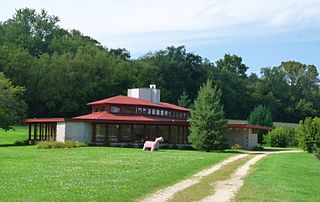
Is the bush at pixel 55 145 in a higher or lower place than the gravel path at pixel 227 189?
higher

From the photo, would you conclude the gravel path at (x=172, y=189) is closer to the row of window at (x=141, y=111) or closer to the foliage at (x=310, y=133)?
the foliage at (x=310, y=133)

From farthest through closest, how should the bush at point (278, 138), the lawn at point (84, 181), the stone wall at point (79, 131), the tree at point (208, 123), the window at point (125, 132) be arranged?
the bush at point (278, 138) → the window at point (125, 132) → the stone wall at point (79, 131) → the tree at point (208, 123) → the lawn at point (84, 181)

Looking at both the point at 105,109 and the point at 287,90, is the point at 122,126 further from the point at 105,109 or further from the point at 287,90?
the point at 287,90

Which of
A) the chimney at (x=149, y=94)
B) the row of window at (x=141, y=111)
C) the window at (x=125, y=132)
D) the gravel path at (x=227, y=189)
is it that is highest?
the chimney at (x=149, y=94)

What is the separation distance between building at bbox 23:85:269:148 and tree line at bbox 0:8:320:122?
1995cm

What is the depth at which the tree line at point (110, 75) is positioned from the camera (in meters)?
77.1

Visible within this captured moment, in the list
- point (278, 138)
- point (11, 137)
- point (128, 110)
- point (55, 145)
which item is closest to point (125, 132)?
point (128, 110)

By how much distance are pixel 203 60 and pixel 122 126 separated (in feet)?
215

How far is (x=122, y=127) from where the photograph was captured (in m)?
52.7

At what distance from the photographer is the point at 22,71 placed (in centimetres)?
7481

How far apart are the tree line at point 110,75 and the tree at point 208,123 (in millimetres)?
34496

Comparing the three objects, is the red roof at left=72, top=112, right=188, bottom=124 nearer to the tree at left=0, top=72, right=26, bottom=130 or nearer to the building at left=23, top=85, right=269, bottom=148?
the building at left=23, top=85, right=269, bottom=148

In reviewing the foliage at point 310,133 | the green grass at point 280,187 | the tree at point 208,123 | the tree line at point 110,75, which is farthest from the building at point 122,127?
the green grass at point 280,187

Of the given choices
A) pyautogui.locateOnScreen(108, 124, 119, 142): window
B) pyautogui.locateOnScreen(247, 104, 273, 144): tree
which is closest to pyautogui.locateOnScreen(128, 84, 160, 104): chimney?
pyautogui.locateOnScreen(108, 124, 119, 142): window
